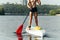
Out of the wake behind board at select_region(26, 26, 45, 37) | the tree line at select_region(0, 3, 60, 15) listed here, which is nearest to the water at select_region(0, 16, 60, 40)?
the wake behind board at select_region(26, 26, 45, 37)

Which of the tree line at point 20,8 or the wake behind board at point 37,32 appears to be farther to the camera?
the tree line at point 20,8

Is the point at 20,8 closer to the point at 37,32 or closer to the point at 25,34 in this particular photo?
the point at 25,34

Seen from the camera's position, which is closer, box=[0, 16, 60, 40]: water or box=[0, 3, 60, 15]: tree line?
box=[0, 16, 60, 40]: water

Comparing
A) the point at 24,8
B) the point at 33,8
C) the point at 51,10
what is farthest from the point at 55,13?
the point at 33,8

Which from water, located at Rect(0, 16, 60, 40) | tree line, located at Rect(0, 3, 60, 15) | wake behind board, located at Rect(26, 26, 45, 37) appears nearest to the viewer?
water, located at Rect(0, 16, 60, 40)

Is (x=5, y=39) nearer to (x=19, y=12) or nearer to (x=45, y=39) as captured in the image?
(x=45, y=39)

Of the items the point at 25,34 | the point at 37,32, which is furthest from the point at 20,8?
the point at 37,32

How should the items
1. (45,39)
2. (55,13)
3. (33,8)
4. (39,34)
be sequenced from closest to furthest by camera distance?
(45,39), (39,34), (33,8), (55,13)

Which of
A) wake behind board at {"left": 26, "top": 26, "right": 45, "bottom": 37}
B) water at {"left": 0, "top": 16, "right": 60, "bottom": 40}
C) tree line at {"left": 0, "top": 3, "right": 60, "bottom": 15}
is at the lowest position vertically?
tree line at {"left": 0, "top": 3, "right": 60, "bottom": 15}

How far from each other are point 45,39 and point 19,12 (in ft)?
154

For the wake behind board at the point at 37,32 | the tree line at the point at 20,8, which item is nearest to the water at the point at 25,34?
the wake behind board at the point at 37,32

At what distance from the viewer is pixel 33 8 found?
14.8 meters

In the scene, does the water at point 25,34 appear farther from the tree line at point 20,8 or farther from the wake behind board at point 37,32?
the tree line at point 20,8

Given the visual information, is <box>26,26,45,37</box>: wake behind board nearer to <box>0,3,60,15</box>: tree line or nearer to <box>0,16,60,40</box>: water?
<box>0,16,60,40</box>: water
